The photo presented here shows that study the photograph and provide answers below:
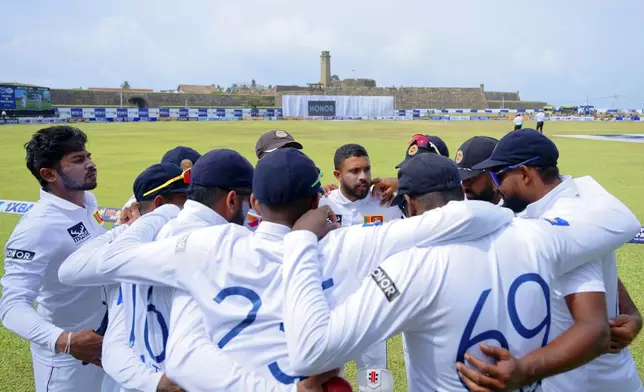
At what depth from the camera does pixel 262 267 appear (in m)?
1.82

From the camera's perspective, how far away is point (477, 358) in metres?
1.83

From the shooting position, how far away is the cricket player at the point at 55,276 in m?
2.73

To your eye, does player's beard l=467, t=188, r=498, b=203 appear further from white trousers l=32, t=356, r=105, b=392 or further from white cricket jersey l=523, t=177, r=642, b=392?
white trousers l=32, t=356, r=105, b=392

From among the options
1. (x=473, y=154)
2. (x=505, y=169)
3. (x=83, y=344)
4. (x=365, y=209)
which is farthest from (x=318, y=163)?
(x=505, y=169)

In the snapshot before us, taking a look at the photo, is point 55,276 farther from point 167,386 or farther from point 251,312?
point 251,312

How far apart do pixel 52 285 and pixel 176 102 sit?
7757cm

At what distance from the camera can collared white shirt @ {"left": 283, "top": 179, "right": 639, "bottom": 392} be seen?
168 cm

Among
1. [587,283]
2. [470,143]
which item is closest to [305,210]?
[587,283]

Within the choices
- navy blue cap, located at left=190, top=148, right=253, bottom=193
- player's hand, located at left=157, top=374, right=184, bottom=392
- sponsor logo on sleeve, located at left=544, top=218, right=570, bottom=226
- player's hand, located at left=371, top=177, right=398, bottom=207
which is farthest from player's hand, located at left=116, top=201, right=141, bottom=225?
player's hand, located at left=371, top=177, right=398, bottom=207

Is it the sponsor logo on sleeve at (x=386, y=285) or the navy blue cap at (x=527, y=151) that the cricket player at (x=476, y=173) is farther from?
the sponsor logo on sleeve at (x=386, y=285)

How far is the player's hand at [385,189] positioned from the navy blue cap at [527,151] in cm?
240

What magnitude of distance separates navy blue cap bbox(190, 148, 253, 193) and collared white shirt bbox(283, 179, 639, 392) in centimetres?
55

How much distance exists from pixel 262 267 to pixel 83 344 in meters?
1.44

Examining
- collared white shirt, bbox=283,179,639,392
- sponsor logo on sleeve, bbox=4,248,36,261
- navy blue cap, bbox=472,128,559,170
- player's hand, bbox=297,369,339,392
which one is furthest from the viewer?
sponsor logo on sleeve, bbox=4,248,36,261
